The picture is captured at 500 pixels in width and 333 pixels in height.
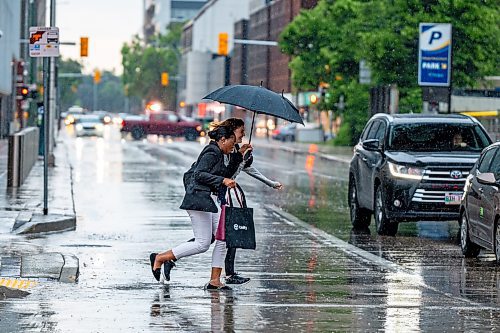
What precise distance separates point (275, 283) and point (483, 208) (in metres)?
3.52

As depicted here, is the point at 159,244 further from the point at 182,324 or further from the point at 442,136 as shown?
the point at 182,324

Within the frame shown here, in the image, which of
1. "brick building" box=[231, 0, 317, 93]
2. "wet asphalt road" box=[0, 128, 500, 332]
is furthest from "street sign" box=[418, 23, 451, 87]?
"brick building" box=[231, 0, 317, 93]

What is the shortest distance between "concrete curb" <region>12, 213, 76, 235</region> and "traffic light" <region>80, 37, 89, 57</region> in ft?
141

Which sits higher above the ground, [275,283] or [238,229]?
[238,229]

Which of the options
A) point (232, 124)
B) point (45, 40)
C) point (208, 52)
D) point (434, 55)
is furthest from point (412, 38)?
point (208, 52)

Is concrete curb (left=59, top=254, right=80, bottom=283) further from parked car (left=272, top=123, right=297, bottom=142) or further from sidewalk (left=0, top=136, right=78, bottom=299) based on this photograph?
parked car (left=272, top=123, right=297, bottom=142)

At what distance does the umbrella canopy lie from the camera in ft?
44.5

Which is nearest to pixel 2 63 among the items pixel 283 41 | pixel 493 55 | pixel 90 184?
pixel 283 41

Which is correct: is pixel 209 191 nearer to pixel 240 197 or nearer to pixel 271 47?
pixel 240 197

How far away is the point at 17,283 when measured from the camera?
43.4 feet

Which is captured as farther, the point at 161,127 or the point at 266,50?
the point at 266,50

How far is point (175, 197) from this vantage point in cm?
2895

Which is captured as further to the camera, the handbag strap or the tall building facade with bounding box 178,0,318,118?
the tall building facade with bounding box 178,0,318,118

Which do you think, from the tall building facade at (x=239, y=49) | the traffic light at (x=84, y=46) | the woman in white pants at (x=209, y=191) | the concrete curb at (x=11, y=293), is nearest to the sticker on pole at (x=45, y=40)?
the woman in white pants at (x=209, y=191)
